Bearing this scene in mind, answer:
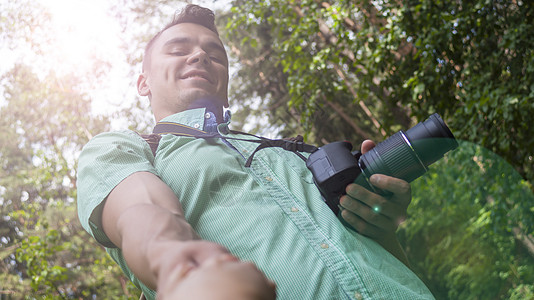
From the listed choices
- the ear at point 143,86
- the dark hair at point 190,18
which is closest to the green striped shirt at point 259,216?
the ear at point 143,86

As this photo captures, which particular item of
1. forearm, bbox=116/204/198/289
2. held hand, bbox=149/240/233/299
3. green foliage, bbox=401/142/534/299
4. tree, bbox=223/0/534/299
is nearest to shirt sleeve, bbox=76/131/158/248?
forearm, bbox=116/204/198/289

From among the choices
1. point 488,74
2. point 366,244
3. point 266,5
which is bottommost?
point 488,74

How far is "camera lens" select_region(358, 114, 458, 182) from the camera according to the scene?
0.91 metres

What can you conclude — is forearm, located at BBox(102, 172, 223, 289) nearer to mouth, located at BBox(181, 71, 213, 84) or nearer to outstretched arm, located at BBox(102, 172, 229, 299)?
outstretched arm, located at BBox(102, 172, 229, 299)

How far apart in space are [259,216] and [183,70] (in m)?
0.68

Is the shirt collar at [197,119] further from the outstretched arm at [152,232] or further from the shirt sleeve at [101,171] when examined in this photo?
the outstretched arm at [152,232]

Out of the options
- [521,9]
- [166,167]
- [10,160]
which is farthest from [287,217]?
[10,160]

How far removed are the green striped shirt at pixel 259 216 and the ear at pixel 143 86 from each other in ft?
1.58

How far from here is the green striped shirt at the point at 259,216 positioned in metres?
0.76

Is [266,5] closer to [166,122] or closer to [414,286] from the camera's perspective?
[166,122]

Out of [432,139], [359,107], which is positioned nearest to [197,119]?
[432,139]

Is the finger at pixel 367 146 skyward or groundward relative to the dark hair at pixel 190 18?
groundward

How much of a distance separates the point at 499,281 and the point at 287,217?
17.3 feet

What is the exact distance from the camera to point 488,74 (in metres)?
2.58
